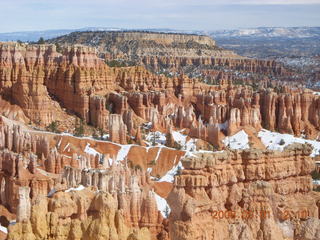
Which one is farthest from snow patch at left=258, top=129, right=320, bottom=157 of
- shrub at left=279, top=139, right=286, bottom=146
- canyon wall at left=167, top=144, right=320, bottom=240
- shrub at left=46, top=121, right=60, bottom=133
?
canyon wall at left=167, top=144, right=320, bottom=240

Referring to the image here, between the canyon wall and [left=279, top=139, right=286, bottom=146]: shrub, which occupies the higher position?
the canyon wall

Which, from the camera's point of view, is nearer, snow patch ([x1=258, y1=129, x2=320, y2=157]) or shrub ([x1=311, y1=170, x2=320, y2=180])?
shrub ([x1=311, y1=170, x2=320, y2=180])

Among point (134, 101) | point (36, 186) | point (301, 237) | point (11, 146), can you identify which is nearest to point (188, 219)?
point (301, 237)

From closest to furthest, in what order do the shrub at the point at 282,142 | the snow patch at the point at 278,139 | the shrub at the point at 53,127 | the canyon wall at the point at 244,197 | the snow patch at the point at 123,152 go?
1. the canyon wall at the point at 244,197
2. the snow patch at the point at 123,152
3. the shrub at the point at 53,127
4. the shrub at the point at 282,142
5. the snow patch at the point at 278,139

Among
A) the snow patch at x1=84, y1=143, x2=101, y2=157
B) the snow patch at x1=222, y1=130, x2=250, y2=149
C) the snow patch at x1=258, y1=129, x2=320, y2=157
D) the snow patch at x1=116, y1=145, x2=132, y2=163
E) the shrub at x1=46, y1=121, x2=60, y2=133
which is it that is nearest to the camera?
the snow patch at x1=84, y1=143, x2=101, y2=157

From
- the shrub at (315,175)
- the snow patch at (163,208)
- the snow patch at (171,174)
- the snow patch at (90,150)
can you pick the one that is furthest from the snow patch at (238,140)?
the snow patch at (163,208)

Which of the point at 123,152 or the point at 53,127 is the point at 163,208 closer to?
the point at 123,152

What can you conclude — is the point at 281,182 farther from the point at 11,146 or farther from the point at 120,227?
the point at 11,146

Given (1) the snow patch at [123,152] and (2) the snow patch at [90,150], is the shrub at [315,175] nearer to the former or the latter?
(1) the snow patch at [123,152]
